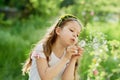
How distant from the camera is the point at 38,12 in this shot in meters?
12.0

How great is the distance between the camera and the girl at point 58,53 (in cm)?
339

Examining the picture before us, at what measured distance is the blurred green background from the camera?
4.80 m

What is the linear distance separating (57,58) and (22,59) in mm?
2762

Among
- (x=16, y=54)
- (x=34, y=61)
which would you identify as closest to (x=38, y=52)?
(x=34, y=61)

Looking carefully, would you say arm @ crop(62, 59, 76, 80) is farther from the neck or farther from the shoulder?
the shoulder

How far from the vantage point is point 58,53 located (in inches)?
141

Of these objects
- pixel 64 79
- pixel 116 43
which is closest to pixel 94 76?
pixel 116 43

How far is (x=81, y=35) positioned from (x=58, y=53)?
2491mm

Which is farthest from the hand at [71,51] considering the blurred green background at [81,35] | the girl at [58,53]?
the blurred green background at [81,35]

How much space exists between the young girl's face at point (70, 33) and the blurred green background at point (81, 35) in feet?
1.93

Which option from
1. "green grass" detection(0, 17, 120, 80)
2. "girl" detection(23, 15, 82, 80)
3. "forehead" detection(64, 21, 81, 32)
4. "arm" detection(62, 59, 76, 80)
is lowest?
"green grass" detection(0, 17, 120, 80)

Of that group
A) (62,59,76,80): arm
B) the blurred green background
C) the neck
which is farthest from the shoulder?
the blurred green background

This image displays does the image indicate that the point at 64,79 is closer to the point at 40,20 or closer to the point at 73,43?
the point at 73,43

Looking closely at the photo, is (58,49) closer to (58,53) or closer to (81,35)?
(58,53)
